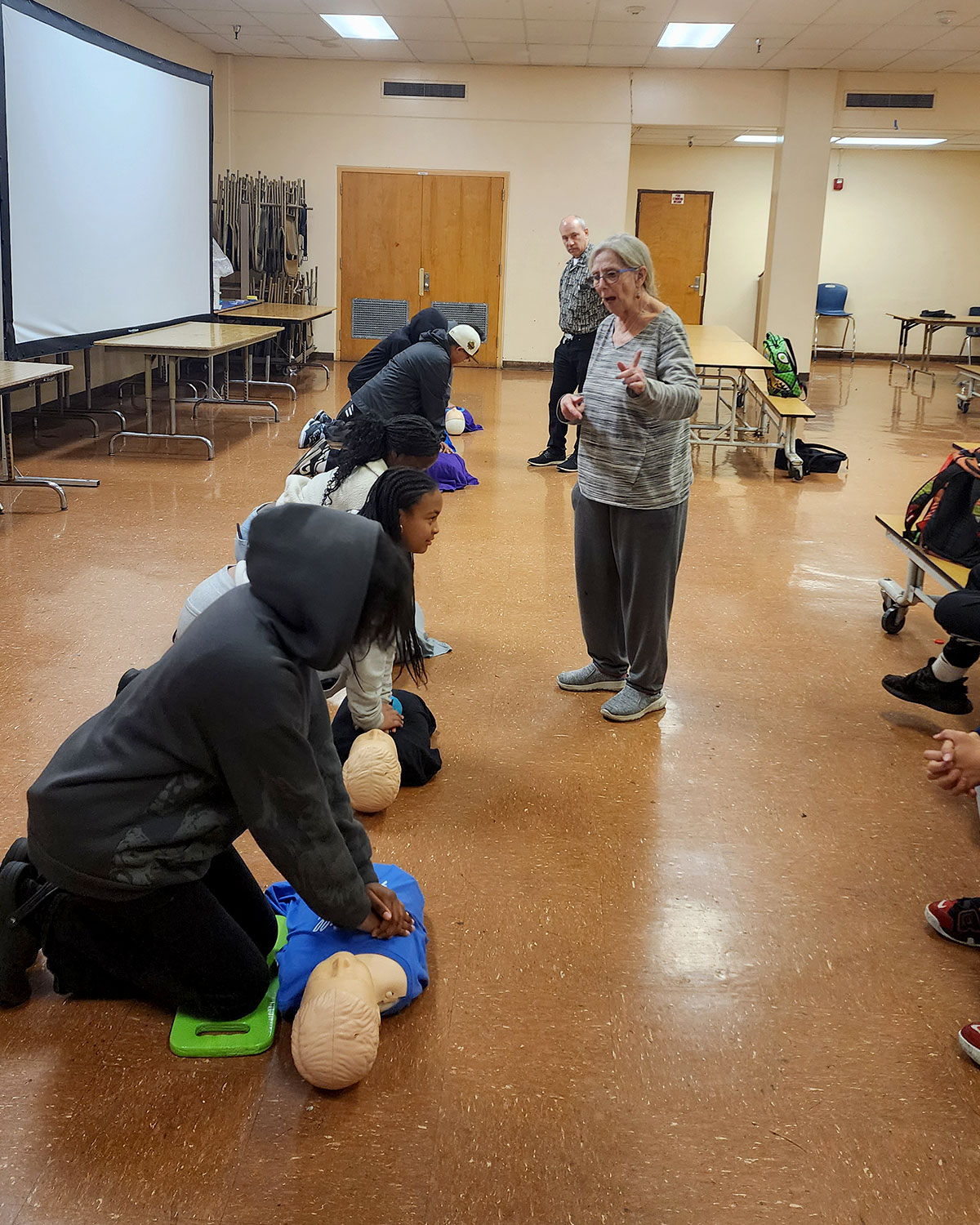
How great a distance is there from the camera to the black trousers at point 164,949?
1.84 metres

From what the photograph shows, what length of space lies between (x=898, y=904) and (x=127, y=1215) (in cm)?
171

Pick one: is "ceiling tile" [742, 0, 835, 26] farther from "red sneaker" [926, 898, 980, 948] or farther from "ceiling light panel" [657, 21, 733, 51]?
"red sneaker" [926, 898, 980, 948]

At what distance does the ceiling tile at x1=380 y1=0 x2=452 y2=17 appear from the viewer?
8.95m

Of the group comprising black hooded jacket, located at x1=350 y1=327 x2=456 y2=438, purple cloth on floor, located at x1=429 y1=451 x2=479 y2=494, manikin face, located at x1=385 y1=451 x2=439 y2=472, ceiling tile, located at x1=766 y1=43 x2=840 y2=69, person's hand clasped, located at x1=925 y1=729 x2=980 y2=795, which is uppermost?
ceiling tile, located at x1=766 y1=43 x2=840 y2=69

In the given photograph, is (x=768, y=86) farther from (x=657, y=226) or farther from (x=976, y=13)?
(x=657, y=226)

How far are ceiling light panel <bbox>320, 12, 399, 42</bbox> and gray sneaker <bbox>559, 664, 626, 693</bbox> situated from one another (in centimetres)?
821

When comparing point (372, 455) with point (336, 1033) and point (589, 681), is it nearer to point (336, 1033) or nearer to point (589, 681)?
point (589, 681)

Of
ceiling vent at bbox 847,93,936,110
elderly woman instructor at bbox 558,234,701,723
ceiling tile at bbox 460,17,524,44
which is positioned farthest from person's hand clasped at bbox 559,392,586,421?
ceiling vent at bbox 847,93,936,110

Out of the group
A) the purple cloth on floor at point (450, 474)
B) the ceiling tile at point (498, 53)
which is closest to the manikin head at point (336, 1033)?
the purple cloth on floor at point (450, 474)

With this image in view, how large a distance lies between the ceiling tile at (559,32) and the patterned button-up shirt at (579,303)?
4.00 m

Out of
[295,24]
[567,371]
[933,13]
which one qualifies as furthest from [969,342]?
[567,371]

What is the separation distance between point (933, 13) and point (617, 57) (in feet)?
10.5

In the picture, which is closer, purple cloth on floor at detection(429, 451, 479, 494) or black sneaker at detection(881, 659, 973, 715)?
black sneaker at detection(881, 659, 973, 715)

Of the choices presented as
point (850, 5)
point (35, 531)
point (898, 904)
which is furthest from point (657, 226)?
point (898, 904)
